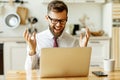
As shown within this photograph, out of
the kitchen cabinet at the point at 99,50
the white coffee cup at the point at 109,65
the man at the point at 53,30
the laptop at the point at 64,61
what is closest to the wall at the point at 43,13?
the kitchen cabinet at the point at 99,50

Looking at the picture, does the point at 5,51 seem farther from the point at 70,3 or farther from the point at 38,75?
the point at 38,75

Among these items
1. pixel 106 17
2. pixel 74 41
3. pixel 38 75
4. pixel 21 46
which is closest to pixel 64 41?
pixel 74 41

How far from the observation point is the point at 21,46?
13.3 ft

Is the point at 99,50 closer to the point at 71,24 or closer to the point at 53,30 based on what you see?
the point at 71,24

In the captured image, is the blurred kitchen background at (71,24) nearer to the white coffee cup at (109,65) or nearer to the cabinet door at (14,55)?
the cabinet door at (14,55)

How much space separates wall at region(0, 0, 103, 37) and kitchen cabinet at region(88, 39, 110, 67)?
2.11 ft

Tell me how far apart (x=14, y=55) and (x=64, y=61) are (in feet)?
8.50

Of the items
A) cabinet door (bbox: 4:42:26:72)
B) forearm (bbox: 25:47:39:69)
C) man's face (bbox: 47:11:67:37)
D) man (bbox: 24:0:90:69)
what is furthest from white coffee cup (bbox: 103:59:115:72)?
cabinet door (bbox: 4:42:26:72)

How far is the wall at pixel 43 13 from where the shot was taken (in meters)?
4.48

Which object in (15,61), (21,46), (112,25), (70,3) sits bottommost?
(15,61)

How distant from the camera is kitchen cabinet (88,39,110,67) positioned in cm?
411

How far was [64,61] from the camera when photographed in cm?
160

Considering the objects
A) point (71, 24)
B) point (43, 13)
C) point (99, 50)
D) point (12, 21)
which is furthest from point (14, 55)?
point (99, 50)

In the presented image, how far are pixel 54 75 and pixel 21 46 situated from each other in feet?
8.11
